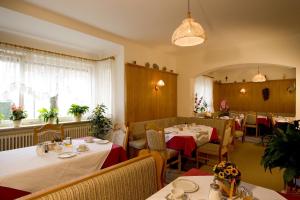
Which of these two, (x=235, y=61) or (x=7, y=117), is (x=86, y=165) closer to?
(x=7, y=117)

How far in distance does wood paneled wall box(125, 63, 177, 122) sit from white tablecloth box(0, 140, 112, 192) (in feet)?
6.67

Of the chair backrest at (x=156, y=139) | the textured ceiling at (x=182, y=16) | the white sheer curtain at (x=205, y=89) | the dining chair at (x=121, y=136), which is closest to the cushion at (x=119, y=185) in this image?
the dining chair at (x=121, y=136)

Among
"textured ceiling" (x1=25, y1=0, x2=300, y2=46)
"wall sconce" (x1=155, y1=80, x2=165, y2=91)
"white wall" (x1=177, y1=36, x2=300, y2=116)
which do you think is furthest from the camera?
"wall sconce" (x1=155, y1=80, x2=165, y2=91)

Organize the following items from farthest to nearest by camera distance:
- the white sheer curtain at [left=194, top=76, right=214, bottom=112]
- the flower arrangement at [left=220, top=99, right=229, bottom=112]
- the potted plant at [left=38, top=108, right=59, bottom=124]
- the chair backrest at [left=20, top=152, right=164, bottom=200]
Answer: the flower arrangement at [left=220, top=99, right=229, bottom=112] → the white sheer curtain at [left=194, top=76, right=214, bottom=112] → the potted plant at [left=38, top=108, right=59, bottom=124] → the chair backrest at [left=20, top=152, right=164, bottom=200]

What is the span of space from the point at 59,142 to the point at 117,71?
2.29 meters

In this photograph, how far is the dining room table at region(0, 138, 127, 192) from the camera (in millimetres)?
1685

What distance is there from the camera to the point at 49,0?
104 inches

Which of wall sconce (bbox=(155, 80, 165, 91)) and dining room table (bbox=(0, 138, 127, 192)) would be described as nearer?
dining room table (bbox=(0, 138, 127, 192))

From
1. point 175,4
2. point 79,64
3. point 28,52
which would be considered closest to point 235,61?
point 175,4

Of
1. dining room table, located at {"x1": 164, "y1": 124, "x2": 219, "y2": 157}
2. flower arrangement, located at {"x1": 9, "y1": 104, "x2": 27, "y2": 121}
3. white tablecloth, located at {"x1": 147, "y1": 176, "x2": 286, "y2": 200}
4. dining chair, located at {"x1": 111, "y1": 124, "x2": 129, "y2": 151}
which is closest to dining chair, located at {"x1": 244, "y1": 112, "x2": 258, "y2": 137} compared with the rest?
dining room table, located at {"x1": 164, "y1": 124, "x2": 219, "y2": 157}

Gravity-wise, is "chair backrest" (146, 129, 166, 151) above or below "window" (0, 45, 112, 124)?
below

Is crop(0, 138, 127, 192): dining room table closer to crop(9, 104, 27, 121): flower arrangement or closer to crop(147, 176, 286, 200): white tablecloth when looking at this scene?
crop(147, 176, 286, 200): white tablecloth

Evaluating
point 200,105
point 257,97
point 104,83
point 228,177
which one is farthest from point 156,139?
point 257,97

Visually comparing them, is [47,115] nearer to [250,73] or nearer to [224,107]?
[224,107]
